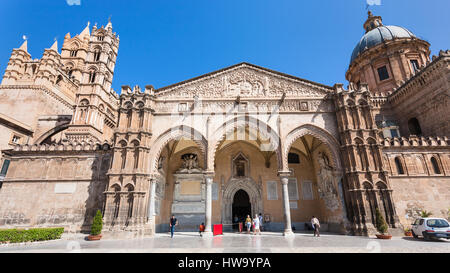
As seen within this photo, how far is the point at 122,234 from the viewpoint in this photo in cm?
1354

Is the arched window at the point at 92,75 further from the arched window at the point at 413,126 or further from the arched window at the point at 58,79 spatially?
the arched window at the point at 413,126

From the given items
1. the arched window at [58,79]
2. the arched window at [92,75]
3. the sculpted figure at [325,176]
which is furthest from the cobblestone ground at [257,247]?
the arched window at [58,79]

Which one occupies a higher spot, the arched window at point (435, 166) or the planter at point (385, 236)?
the arched window at point (435, 166)

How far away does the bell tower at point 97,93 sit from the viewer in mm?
26295

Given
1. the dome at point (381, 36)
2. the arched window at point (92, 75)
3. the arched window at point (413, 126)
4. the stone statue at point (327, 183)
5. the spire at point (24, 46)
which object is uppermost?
the spire at point (24, 46)

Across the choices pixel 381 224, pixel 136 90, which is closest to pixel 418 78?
pixel 381 224

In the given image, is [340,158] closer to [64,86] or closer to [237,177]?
[237,177]

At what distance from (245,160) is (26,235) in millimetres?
15457

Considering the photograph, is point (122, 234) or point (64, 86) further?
point (64, 86)

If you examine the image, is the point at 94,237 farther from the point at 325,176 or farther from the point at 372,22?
the point at 372,22

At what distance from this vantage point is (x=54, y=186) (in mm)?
16375

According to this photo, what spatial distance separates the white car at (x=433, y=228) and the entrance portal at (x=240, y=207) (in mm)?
11569

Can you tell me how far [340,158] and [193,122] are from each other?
433 inches

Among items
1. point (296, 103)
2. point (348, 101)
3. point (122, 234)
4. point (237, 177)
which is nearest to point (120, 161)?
point (122, 234)
